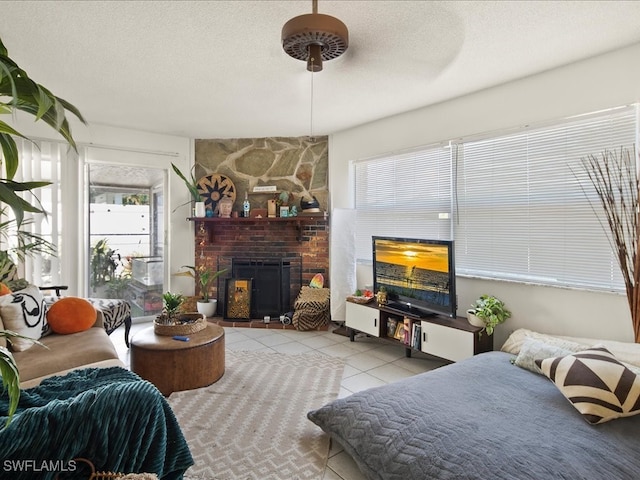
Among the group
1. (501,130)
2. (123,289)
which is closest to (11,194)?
(501,130)

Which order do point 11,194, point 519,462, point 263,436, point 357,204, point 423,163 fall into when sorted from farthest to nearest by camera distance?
point 357,204 → point 423,163 → point 263,436 → point 519,462 → point 11,194

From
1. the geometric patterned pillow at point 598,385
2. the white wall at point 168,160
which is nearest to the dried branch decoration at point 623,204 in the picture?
the geometric patterned pillow at point 598,385

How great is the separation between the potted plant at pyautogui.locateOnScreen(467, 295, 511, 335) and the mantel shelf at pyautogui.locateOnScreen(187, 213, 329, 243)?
2114 mm

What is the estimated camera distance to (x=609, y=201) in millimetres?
2500

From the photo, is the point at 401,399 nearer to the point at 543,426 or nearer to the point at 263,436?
the point at 543,426

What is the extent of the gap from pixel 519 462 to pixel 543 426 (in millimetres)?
355

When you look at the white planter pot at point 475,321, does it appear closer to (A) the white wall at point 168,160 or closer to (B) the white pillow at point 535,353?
(B) the white pillow at point 535,353

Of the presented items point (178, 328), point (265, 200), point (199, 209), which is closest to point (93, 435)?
point (178, 328)

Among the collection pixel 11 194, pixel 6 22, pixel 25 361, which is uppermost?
pixel 6 22

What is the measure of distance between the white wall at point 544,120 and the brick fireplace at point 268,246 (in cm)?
159

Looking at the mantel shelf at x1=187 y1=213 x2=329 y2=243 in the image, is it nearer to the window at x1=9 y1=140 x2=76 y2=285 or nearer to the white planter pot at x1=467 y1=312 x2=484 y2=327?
the window at x1=9 y1=140 x2=76 y2=285

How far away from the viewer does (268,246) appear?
4.89m

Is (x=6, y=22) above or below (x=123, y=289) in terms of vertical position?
above

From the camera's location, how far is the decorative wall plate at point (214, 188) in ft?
16.0
